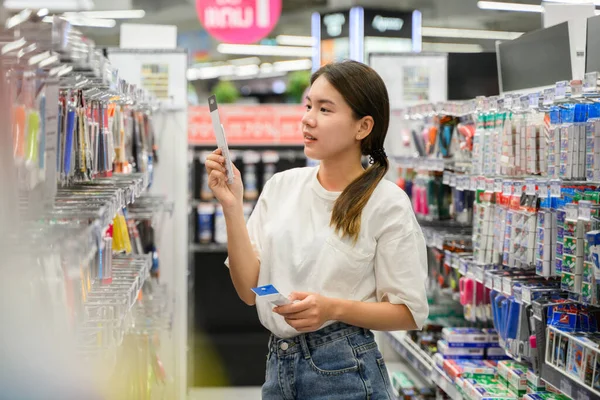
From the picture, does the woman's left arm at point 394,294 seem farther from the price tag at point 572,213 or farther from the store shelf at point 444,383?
the store shelf at point 444,383

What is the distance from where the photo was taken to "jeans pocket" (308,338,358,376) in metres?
2.04

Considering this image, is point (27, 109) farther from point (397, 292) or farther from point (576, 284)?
point (576, 284)

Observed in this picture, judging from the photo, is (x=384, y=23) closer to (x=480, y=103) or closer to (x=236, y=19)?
(x=236, y=19)

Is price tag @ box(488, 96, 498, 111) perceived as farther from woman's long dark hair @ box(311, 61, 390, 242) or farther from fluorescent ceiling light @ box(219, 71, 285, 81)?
fluorescent ceiling light @ box(219, 71, 285, 81)

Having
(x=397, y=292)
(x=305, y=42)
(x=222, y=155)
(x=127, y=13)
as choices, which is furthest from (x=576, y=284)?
(x=305, y=42)

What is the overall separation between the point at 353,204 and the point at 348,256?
138 mm

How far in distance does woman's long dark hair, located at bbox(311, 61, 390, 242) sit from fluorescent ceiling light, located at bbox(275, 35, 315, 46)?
1786 cm

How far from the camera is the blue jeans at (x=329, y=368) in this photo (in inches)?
80.1

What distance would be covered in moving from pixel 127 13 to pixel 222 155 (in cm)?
1480

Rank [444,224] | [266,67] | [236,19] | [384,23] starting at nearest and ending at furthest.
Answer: [444,224] < [236,19] < [384,23] < [266,67]

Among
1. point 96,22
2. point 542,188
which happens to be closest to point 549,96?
point 542,188

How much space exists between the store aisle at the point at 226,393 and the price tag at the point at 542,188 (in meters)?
3.37

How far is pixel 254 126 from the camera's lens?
6418 millimetres

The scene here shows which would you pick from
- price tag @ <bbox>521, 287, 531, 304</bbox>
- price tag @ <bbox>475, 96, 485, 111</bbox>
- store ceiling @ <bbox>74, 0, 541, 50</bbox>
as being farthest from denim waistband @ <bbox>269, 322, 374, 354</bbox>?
store ceiling @ <bbox>74, 0, 541, 50</bbox>
